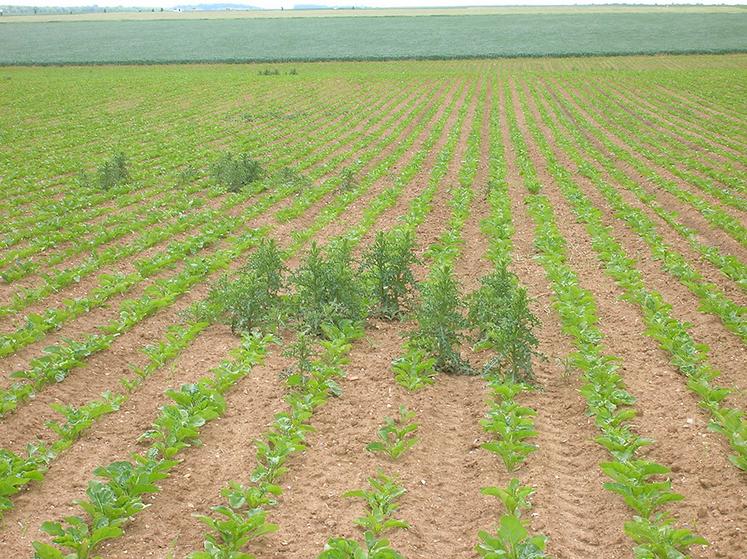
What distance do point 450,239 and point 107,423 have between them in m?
7.46

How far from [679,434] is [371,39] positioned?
84.8m

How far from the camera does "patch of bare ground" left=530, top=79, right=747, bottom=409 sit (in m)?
7.18

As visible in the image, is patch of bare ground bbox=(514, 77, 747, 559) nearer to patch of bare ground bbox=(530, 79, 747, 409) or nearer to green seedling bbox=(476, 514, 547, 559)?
patch of bare ground bbox=(530, 79, 747, 409)

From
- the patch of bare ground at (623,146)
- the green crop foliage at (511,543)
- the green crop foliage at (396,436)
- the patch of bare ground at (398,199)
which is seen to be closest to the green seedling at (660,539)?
the green crop foliage at (511,543)

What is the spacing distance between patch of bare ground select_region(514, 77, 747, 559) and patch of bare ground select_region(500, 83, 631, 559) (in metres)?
0.27

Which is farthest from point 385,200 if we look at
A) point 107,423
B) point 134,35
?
point 134,35

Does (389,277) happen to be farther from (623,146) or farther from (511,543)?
(623,146)

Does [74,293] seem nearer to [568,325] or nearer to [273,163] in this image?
[568,325]

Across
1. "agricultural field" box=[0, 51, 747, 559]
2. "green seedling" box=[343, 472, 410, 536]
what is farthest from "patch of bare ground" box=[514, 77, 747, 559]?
"green seedling" box=[343, 472, 410, 536]

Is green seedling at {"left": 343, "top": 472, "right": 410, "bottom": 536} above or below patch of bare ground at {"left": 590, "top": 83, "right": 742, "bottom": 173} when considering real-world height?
below

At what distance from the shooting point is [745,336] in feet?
25.9

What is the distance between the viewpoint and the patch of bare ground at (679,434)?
15.5 feet

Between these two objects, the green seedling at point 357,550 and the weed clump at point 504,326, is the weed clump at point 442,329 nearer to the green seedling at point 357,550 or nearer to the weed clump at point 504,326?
the weed clump at point 504,326

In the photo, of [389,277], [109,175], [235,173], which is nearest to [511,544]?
[389,277]
